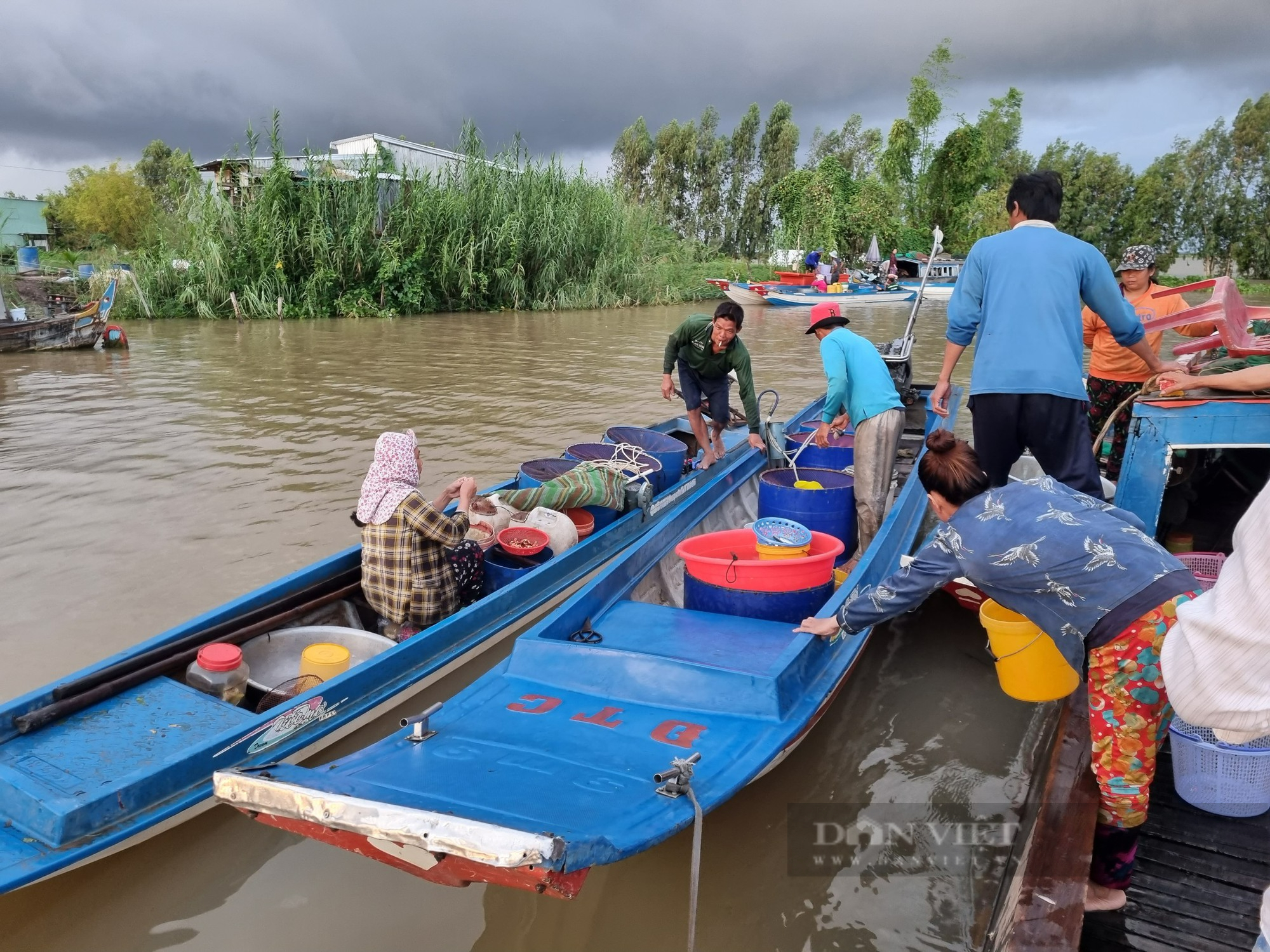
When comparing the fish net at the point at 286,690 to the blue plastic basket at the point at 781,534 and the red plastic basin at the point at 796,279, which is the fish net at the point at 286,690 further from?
the red plastic basin at the point at 796,279

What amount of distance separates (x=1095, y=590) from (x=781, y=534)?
1806mm

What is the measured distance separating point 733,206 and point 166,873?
159ft

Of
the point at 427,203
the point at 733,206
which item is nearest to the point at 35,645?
the point at 427,203

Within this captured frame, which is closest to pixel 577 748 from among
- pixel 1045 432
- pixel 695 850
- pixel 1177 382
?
pixel 695 850

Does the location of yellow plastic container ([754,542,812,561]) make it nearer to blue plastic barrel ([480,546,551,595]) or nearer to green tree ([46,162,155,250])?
blue plastic barrel ([480,546,551,595])

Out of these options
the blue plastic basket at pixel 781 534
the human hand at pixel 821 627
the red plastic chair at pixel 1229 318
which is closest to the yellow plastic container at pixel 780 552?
the blue plastic basket at pixel 781 534

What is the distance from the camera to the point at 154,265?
20.0 metres

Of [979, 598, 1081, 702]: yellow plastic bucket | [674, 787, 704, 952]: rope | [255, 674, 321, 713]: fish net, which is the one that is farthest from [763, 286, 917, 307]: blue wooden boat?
[674, 787, 704, 952]: rope

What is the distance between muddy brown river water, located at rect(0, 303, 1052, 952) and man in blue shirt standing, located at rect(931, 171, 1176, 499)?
142cm

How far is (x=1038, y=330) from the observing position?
12.3 feet

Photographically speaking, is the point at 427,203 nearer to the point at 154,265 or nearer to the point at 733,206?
the point at 154,265

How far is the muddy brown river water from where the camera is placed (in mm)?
2881

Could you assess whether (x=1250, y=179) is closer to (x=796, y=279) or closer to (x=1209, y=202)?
(x=1209, y=202)

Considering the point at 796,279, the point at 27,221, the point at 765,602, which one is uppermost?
the point at 27,221
